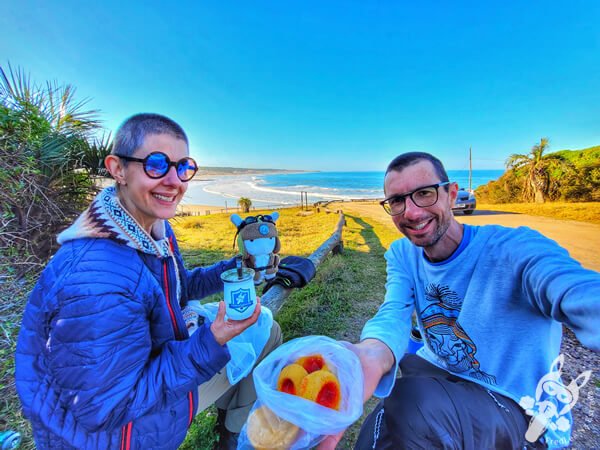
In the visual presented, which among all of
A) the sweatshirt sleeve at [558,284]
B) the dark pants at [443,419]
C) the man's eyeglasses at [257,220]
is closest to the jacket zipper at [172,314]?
the dark pants at [443,419]

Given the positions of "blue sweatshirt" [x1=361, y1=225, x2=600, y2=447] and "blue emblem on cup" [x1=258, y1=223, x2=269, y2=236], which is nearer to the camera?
"blue sweatshirt" [x1=361, y1=225, x2=600, y2=447]

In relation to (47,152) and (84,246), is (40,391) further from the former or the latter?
(47,152)

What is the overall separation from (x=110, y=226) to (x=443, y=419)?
5.82 feet

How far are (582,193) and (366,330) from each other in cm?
1973

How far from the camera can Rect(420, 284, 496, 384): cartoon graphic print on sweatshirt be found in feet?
4.93

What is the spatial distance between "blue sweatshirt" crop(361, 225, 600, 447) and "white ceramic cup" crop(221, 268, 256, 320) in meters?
0.77

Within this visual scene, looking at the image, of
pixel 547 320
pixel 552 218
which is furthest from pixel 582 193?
pixel 547 320

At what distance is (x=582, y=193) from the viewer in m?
14.0

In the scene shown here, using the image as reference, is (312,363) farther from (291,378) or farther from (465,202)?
(465,202)

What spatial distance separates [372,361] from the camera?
1.33 meters

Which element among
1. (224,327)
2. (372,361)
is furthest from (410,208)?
(224,327)

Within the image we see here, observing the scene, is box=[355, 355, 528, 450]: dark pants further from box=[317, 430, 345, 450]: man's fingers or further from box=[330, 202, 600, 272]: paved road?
box=[330, 202, 600, 272]: paved road

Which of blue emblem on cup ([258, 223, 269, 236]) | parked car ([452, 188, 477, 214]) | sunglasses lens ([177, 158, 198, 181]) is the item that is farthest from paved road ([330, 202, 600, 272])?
sunglasses lens ([177, 158, 198, 181])

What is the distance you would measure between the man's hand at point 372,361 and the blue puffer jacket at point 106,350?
2.29 feet
